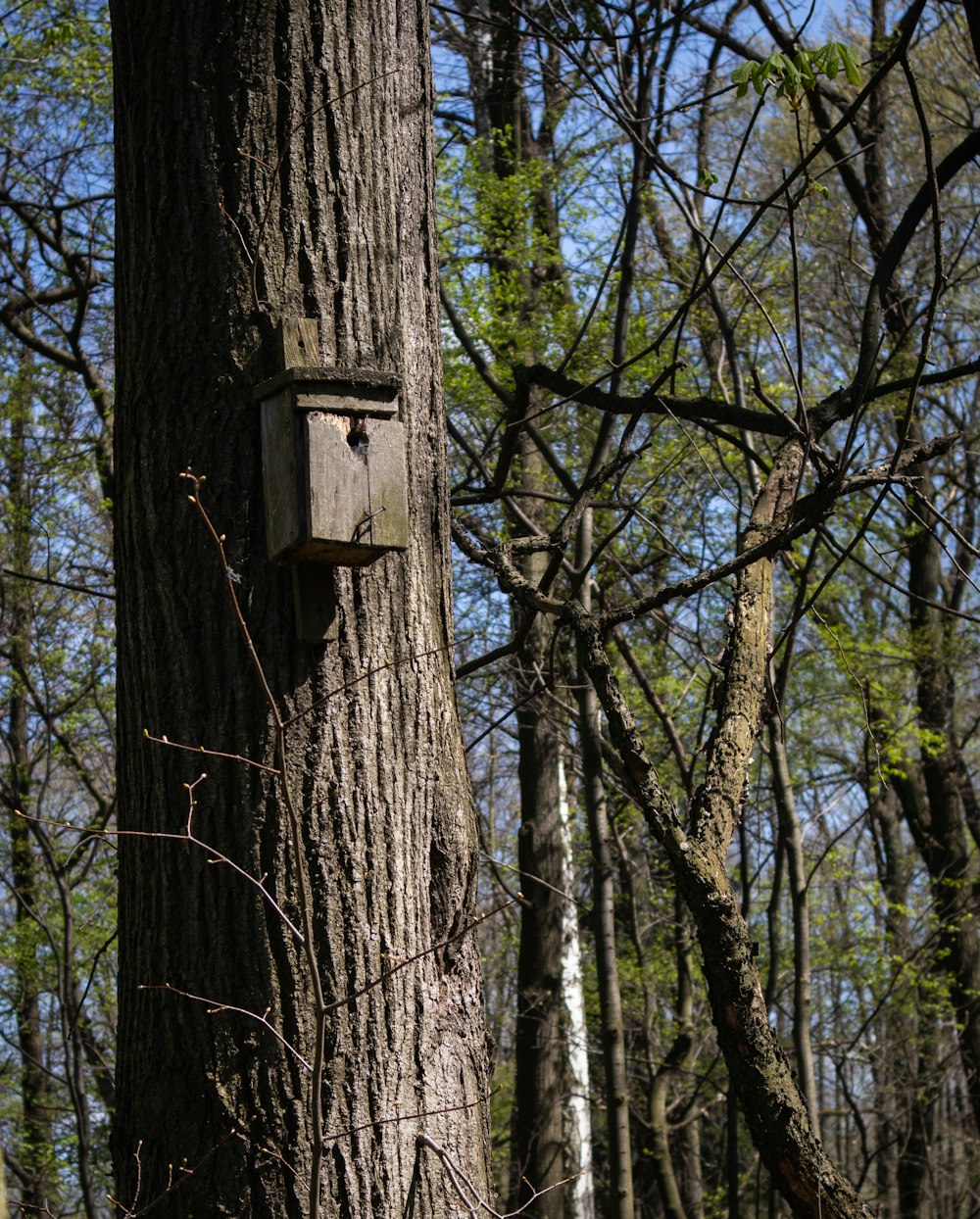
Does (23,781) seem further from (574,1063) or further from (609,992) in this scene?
(609,992)

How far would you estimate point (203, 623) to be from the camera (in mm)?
2139

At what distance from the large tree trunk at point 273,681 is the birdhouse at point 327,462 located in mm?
63

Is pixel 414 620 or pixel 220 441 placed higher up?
pixel 220 441

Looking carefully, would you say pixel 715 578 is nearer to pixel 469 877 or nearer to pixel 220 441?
pixel 469 877

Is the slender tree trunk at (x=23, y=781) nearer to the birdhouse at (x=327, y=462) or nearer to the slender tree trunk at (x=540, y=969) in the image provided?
the slender tree trunk at (x=540, y=969)

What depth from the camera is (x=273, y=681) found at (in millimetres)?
2094

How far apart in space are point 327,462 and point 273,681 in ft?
1.18

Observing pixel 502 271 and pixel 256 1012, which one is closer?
pixel 256 1012

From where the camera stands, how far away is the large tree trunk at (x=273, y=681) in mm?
1986

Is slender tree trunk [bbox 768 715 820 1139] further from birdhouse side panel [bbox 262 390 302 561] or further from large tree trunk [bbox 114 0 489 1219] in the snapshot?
birdhouse side panel [bbox 262 390 302 561]

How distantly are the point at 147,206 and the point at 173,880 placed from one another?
3.85 ft

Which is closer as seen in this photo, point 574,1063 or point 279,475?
point 279,475

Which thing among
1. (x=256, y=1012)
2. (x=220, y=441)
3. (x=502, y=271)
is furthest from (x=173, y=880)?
(x=502, y=271)

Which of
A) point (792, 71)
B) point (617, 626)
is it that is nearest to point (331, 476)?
point (792, 71)
